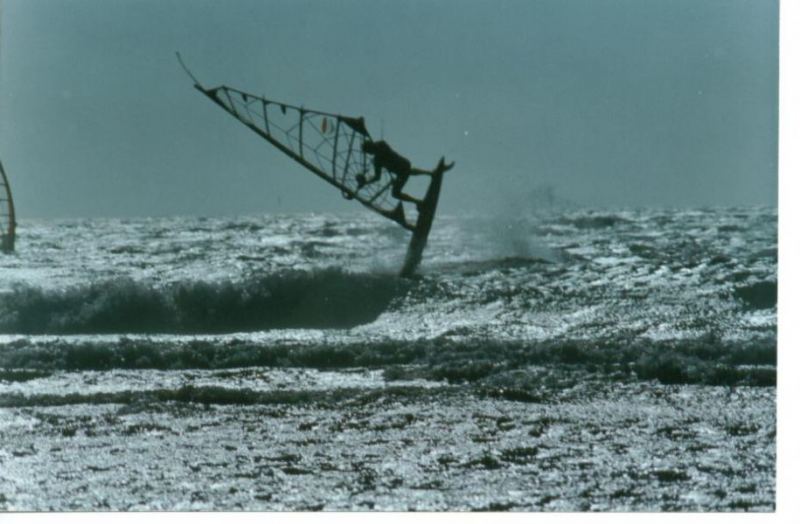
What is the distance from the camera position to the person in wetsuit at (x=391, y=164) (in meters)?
4.85

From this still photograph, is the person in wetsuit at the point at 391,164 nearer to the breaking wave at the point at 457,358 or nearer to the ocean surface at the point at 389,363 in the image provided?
the ocean surface at the point at 389,363

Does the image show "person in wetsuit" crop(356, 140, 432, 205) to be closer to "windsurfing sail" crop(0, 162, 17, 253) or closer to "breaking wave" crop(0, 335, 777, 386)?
"breaking wave" crop(0, 335, 777, 386)

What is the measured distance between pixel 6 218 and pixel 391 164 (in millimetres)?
1958

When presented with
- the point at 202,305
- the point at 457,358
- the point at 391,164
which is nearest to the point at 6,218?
the point at 202,305

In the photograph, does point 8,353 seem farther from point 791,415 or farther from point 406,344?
point 791,415

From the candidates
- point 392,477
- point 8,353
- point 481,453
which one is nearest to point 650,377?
point 481,453

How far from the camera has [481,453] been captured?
390 centimetres

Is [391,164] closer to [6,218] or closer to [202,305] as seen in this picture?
[202,305]

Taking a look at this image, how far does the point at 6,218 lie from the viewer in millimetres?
4711

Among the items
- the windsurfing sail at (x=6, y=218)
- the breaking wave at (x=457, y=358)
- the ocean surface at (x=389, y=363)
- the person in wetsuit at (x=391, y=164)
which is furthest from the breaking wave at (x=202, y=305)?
the person in wetsuit at (x=391, y=164)

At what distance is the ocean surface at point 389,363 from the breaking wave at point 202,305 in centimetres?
1

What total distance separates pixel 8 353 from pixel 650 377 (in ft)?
10.0

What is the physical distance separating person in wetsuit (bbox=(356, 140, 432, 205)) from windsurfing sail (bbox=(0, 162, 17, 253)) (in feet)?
5.80

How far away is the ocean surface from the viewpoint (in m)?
3.79
